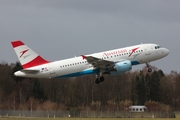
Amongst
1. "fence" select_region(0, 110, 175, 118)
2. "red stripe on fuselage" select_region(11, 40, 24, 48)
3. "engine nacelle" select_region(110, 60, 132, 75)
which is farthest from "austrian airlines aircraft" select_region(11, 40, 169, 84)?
"fence" select_region(0, 110, 175, 118)

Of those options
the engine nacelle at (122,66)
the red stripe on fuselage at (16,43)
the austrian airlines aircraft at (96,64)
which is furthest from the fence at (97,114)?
the engine nacelle at (122,66)

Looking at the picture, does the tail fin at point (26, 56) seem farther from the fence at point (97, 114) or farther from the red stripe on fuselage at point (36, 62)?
the fence at point (97, 114)

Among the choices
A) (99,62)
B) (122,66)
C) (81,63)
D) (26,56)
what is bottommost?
(122,66)

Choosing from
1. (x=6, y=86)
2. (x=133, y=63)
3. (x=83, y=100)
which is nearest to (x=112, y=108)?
(x=83, y=100)

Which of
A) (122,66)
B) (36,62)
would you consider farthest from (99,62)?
(36,62)

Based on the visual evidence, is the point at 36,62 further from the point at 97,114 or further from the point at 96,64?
the point at 97,114

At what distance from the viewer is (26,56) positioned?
88375mm

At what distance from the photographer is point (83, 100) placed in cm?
15450

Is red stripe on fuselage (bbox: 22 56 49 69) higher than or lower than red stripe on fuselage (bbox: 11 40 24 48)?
lower

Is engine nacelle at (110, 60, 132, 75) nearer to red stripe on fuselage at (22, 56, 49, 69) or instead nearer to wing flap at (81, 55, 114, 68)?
wing flap at (81, 55, 114, 68)

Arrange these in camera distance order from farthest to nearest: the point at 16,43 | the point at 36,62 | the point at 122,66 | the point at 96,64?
the point at 16,43
the point at 36,62
the point at 96,64
the point at 122,66

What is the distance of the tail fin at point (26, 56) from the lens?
286ft

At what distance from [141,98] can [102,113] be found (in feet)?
138

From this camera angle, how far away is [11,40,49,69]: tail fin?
87.3 m
